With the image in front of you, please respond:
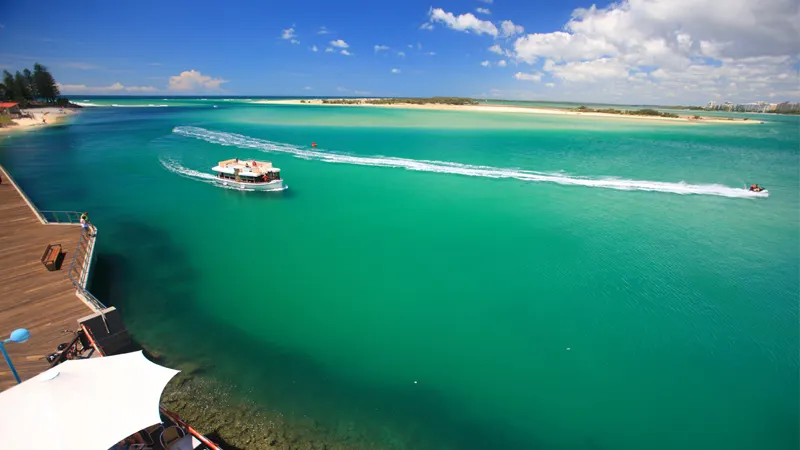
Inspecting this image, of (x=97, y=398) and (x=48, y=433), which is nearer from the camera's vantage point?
(x=48, y=433)

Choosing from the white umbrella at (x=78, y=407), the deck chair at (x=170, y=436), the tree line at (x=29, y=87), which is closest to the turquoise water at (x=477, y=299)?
the deck chair at (x=170, y=436)

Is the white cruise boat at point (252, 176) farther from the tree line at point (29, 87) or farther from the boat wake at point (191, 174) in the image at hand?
the tree line at point (29, 87)

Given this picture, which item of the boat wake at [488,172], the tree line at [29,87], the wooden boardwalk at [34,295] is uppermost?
the tree line at [29,87]

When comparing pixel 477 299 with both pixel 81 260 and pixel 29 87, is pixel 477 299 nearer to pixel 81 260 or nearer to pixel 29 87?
pixel 81 260

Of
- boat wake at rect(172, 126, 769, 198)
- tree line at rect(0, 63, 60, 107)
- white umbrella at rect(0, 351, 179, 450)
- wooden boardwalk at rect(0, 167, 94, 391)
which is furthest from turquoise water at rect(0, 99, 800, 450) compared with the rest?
Result: tree line at rect(0, 63, 60, 107)

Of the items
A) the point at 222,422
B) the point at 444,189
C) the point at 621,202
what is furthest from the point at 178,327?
the point at 621,202

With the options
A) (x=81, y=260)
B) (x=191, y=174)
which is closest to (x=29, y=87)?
(x=191, y=174)

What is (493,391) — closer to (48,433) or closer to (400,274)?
(400,274)
